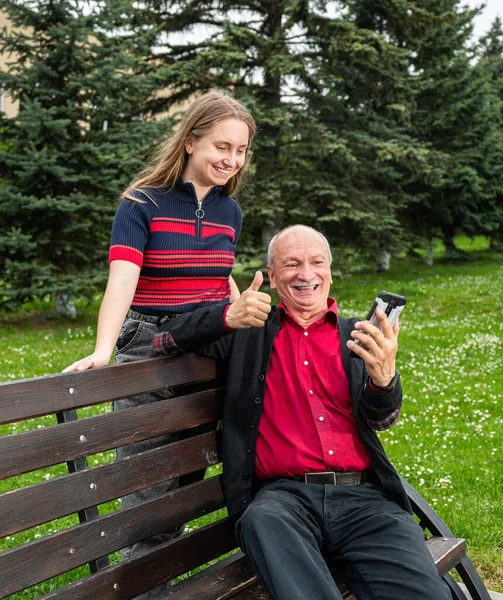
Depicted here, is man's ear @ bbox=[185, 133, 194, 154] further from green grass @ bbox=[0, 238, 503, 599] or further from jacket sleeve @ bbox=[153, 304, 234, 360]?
green grass @ bbox=[0, 238, 503, 599]

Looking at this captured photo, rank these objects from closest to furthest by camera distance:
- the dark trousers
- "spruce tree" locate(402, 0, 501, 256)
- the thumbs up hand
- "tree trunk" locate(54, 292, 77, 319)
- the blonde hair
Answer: the dark trousers, the thumbs up hand, the blonde hair, "tree trunk" locate(54, 292, 77, 319), "spruce tree" locate(402, 0, 501, 256)

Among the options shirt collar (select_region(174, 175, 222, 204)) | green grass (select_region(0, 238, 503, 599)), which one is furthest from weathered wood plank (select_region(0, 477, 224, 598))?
green grass (select_region(0, 238, 503, 599))

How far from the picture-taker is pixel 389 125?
59.1 ft

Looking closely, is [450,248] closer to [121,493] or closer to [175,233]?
[175,233]

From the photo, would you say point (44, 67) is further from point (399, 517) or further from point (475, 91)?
point (475, 91)

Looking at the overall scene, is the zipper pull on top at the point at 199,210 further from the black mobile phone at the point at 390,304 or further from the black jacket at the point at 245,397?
the black mobile phone at the point at 390,304

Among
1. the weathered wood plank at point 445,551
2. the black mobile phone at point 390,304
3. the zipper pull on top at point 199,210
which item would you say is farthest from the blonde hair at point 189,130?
the weathered wood plank at point 445,551

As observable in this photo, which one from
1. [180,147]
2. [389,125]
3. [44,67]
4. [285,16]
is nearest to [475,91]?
[389,125]

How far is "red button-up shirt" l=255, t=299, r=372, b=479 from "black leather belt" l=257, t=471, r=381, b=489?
0.06 feet

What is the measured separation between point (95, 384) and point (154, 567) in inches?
26.1

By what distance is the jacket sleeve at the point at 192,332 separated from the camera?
252cm

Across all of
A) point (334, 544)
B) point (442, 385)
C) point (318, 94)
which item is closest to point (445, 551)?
point (334, 544)

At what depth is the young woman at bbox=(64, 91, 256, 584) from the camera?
266cm

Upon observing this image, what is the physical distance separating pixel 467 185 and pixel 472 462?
1640 centimetres
